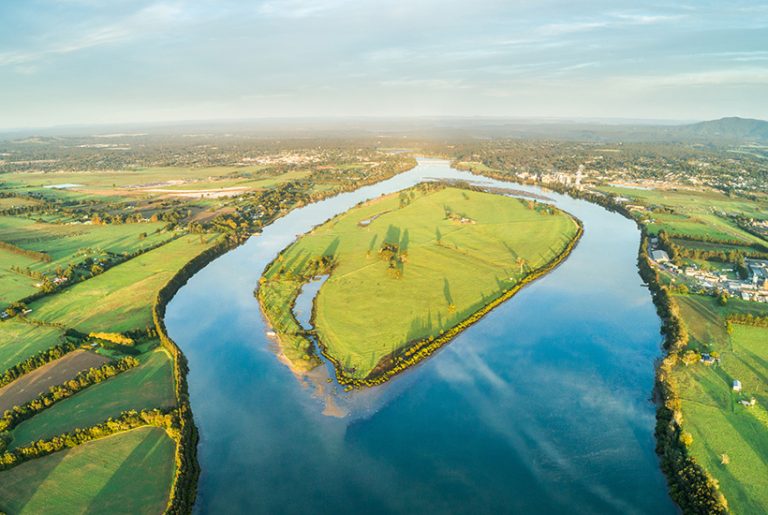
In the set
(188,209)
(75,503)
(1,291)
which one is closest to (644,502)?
(75,503)

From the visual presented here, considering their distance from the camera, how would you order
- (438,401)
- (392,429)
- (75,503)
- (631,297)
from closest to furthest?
(75,503) → (392,429) → (438,401) → (631,297)

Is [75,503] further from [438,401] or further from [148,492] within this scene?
[438,401]

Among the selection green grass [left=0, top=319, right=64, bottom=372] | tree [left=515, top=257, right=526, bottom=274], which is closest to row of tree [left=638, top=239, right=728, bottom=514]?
tree [left=515, top=257, right=526, bottom=274]

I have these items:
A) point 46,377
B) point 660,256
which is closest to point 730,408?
point 660,256

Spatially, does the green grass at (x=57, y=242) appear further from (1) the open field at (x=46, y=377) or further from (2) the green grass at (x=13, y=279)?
(1) the open field at (x=46, y=377)

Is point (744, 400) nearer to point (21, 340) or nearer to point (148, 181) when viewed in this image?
point (21, 340)

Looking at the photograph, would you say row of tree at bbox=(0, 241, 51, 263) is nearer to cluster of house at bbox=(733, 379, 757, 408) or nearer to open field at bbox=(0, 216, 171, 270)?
open field at bbox=(0, 216, 171, 270)
